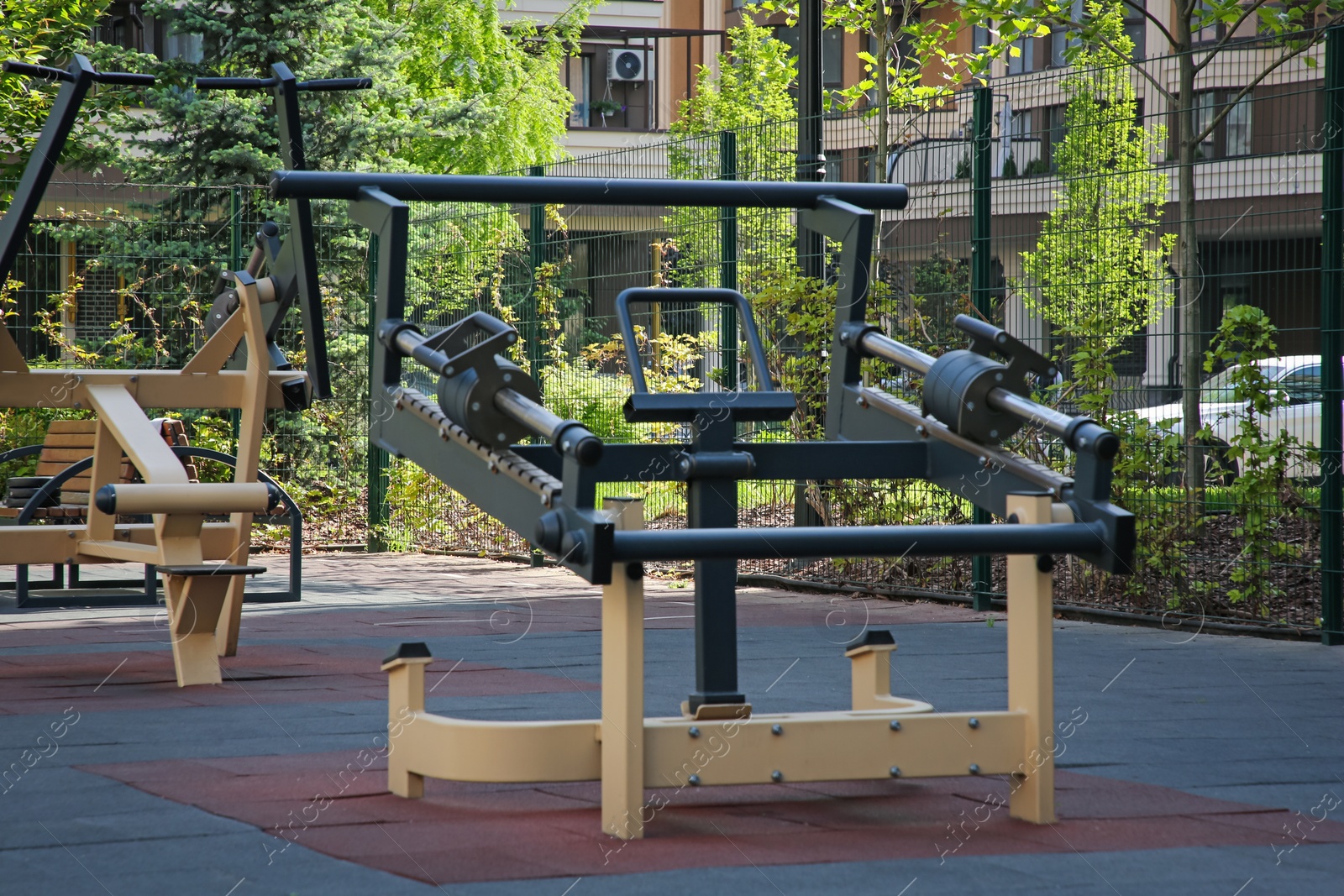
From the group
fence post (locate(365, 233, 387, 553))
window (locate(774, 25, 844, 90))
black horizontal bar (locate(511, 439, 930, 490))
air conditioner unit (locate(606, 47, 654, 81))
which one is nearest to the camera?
black horizontal bar (locate(511, 439, 930, 490))

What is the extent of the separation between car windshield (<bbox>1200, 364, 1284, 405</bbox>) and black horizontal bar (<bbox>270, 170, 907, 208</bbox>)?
384 cm

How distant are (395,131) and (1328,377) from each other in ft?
34.2

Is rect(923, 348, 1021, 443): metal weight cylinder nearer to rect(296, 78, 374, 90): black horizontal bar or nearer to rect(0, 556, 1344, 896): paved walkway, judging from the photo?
rect(0, 556, 1344, 896): paved walkway

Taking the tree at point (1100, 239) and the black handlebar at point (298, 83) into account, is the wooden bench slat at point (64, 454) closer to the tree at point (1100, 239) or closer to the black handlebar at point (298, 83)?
the black handlebar at point (298, 83)

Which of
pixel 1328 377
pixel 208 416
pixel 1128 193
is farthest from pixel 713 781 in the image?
pixel 208 416

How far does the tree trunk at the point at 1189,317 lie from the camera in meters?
7.78

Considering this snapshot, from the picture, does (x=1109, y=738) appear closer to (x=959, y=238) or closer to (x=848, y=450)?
(x=848, y=450)

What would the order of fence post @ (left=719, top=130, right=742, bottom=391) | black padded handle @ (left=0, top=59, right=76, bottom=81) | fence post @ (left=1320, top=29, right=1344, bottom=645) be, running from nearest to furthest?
black padded handle @ (left=0, top=59, right=76, bottom=81), fence post @ (left=1320, top=29, right=1344, bottom=645), fence post @ (left=719, top=130, right=742, bottom=391)

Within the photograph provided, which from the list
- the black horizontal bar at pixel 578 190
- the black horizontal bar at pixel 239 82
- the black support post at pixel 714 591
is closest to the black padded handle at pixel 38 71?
the black horizontal bar at pixel 239 82

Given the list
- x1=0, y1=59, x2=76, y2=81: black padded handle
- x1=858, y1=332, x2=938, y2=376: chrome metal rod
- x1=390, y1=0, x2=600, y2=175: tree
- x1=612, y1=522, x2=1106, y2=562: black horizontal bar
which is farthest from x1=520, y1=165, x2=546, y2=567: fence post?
x1=390, y1=0, x2=600, y2=175: tree

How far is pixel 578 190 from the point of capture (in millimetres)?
4301

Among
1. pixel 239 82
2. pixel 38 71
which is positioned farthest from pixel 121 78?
pixel 239 82

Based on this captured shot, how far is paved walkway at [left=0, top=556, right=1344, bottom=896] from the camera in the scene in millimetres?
3199

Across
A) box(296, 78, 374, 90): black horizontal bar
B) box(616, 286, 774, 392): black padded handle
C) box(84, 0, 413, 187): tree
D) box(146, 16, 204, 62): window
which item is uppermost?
box(146, 16, 204, 62): window
